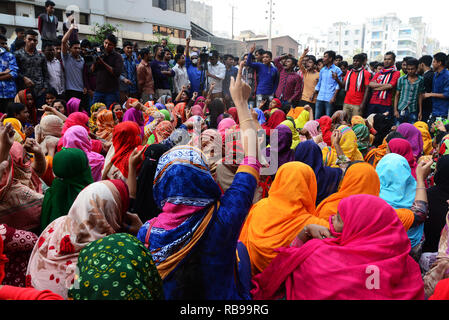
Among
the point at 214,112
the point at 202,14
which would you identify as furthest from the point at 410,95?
the point at 202,14

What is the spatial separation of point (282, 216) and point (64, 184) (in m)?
1.65

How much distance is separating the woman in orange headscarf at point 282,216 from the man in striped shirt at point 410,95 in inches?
235

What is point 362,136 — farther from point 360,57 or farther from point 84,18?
point 84,18

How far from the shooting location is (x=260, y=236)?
2230 mm

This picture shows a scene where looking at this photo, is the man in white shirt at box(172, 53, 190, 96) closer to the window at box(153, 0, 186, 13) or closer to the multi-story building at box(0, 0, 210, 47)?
the multi-story building at box(0, 0, 210, 47)

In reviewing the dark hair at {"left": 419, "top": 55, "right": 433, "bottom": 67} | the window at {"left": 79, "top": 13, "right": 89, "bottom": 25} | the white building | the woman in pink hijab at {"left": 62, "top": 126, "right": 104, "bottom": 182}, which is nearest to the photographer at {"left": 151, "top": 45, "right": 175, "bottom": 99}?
the woman in pink hijab at {"left": 62, "top": 126, "right": 104, "bottom": 182}

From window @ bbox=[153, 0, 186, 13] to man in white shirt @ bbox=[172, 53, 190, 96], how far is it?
2074cm

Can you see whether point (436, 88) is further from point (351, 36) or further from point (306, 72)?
point (351, 36)

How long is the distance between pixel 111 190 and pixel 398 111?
7.25m

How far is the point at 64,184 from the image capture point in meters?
2.38

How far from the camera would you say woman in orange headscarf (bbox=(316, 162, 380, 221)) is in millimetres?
2605
